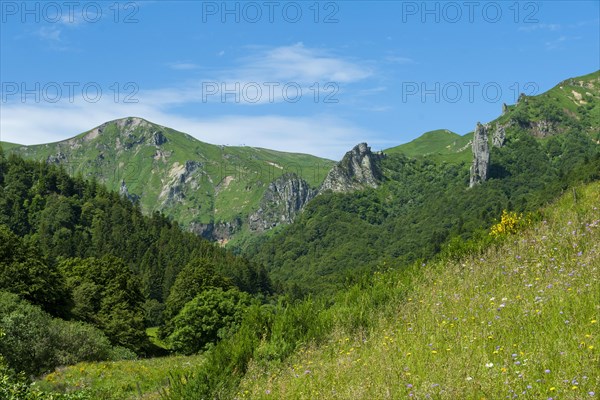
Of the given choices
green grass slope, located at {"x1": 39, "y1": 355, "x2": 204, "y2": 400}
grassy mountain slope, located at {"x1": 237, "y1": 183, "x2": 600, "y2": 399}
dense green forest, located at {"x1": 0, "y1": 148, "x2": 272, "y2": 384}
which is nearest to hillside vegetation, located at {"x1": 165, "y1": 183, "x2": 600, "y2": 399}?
grassy mountain slope, located at {"x1": 237, "y1": 183, "x2": 600, "y2": 399}

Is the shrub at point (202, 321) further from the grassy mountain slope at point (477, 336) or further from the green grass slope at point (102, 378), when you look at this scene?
the grassy mountain slope at point (477, 336)

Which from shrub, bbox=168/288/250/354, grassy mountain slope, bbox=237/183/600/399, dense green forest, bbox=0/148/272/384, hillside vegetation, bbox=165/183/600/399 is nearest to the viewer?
grassy mountain slope, bbox=237/183/600/399

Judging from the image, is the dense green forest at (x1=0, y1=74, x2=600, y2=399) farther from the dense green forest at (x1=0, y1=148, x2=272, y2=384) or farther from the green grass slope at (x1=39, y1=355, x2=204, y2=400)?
the green grass slope at (x1=39, y1=355, x2=204, y2=400)

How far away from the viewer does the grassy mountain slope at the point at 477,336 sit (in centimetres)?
698

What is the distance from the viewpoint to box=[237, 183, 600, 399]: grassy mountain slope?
698cm

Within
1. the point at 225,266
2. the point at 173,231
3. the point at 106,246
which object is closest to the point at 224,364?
the point at 225,266

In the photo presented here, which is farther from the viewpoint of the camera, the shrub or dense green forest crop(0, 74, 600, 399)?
the shrub

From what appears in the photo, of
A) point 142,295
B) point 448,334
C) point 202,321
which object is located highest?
point 448,334

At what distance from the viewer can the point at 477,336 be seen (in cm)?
859

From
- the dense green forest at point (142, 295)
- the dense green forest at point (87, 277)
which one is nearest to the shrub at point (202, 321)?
the dense green forest at point (142, 295)

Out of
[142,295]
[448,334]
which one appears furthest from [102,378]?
[142,295]

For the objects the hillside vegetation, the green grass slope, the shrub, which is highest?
the hillside vegetation

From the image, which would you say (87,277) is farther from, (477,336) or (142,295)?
(477,336)

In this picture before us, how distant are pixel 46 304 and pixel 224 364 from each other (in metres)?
62.6
